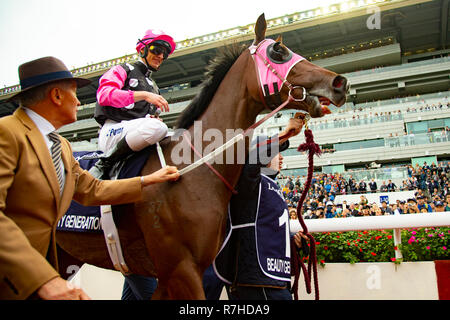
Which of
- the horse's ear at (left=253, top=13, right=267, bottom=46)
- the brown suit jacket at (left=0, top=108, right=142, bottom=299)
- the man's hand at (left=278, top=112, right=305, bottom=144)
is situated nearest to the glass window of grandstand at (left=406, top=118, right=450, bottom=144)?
the man's hand at (left=278, top=112, right=305, bottom=144)

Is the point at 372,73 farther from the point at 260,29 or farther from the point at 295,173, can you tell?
the point at 260,29

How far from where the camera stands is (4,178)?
1164 millimetres

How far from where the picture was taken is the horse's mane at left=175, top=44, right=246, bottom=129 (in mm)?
2154

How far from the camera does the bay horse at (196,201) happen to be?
5.71 ft

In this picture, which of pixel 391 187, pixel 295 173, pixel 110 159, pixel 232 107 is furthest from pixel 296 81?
pixel 295 173

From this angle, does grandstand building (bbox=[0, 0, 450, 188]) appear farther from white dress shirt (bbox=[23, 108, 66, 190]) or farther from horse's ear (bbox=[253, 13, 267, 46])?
white dress shirt (bbox=[23, 108, 66, 190])

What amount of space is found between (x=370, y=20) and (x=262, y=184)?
76.3 ft

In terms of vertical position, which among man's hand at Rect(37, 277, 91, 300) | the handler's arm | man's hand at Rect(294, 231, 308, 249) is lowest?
man's hand at Rect(294, 231, 308, 249)

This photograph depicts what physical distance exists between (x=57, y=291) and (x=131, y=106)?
144 cm

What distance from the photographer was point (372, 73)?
24219 mm

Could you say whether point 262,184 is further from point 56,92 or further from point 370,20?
point 370,20

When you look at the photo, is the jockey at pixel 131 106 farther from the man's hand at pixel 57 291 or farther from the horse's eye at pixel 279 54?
the man's hand at pixel 57 291

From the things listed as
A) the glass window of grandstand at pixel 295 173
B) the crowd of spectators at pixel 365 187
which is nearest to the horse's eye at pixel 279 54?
the crowd of spectators at pixel 365 187
